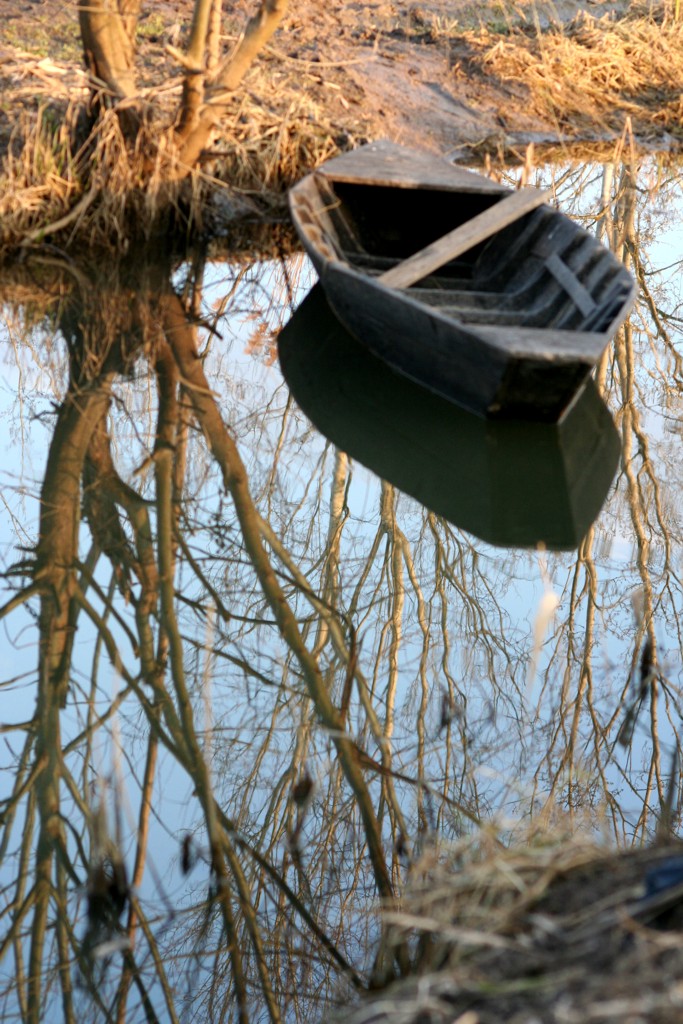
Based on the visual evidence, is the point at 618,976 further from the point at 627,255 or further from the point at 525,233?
the point at 627,255

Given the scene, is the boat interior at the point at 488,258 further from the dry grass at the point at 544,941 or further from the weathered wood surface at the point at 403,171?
the dry grass at the point at 544,941

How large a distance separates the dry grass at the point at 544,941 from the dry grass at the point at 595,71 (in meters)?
9.12

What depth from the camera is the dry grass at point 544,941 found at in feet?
6.55

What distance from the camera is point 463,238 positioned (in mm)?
6129

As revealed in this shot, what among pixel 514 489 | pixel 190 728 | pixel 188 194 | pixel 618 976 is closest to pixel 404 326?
pixel 514 489

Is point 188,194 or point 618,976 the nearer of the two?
point 618,976

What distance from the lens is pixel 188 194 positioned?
Result: 7453 mm

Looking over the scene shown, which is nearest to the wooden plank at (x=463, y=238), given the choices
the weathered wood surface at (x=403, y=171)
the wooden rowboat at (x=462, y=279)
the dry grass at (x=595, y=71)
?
the wooden rowboat at (x=462, y=279)

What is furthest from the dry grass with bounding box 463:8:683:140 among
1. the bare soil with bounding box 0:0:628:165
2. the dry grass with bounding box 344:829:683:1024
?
the dry grass with bounding box 344:829:683:1024

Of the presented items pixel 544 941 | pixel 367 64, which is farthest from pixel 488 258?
pixel 544 941

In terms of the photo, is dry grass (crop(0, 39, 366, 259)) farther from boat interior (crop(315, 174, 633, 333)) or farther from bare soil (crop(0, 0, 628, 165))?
boat interior (crop(315, 174, 633, 333))

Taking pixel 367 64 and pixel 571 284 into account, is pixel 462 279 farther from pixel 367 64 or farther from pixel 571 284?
pixel 367 64

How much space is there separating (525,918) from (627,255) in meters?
6.03

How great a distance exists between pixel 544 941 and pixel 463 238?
4.47 metres
